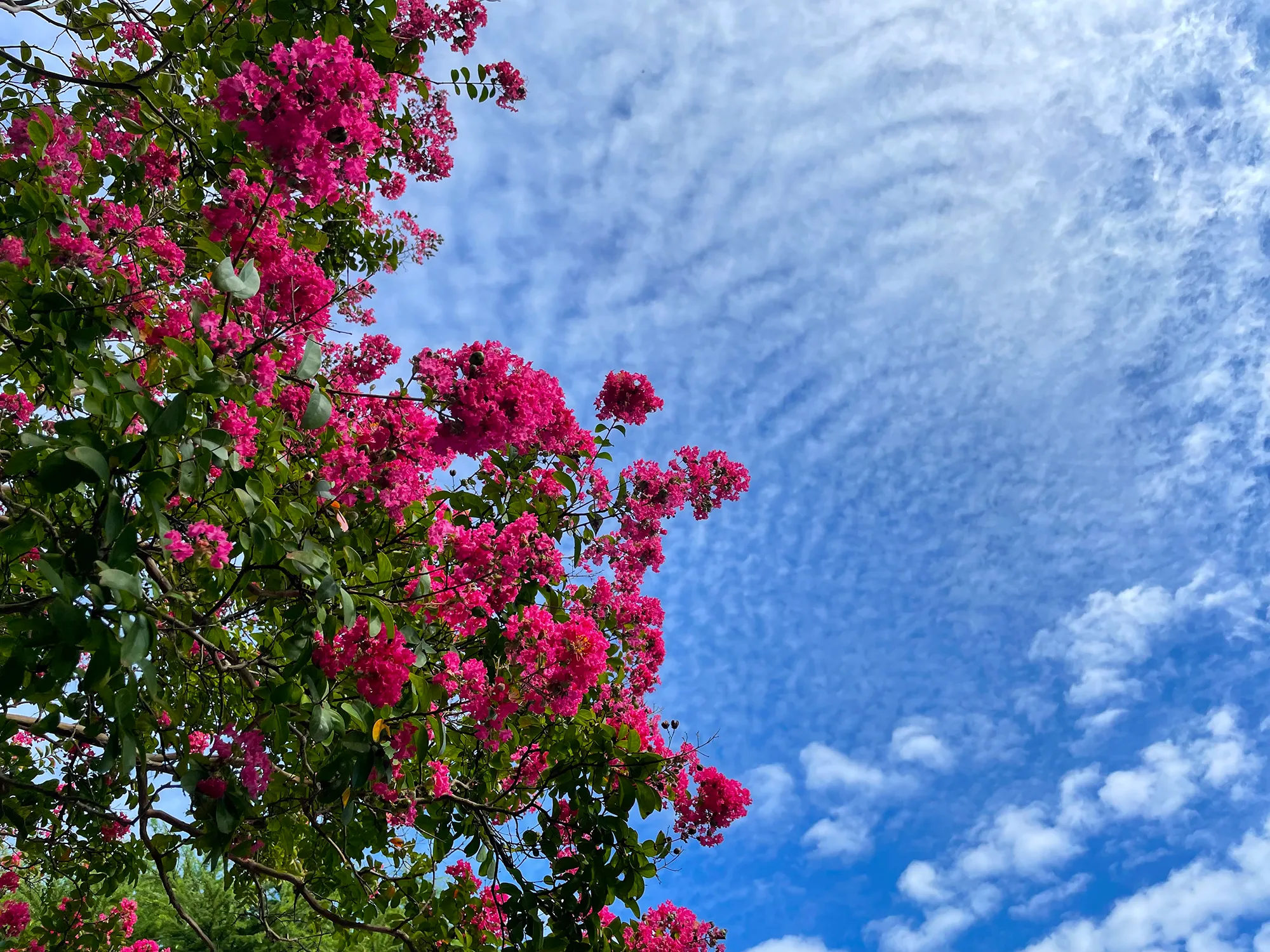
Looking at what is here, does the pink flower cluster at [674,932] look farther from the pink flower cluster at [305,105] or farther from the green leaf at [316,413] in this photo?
the pink flower cluster at [305,105]

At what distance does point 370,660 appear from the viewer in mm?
3359

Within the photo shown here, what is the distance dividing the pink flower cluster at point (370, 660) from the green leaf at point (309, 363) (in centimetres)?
100

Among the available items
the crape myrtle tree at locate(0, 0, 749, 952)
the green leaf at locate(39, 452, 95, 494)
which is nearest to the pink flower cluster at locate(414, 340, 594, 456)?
the crape myrtle tree at locate(0, 0, 749, 952)

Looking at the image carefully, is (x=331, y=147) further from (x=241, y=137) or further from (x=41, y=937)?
(x=41, y=937)

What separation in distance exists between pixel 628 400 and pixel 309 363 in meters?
3.92

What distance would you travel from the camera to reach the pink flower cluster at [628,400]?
6672 mm

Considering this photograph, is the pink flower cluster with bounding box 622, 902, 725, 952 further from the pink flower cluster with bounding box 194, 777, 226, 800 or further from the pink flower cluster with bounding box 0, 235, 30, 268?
the pink flower cluster with bounding box 0, 235, 30, 268

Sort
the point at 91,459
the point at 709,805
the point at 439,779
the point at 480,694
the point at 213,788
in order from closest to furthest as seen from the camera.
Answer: the point at 91,459, the point at 213,788, the point at 480,694, the point at 439,779, the point at 709,805

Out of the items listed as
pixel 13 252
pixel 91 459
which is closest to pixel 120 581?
pixel 91 459

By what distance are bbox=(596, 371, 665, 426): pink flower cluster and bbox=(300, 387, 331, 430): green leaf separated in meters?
3.91

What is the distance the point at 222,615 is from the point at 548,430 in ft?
6.39

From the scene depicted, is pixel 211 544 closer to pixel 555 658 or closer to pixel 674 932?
pixel 555 658

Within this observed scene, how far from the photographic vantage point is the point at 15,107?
436cm

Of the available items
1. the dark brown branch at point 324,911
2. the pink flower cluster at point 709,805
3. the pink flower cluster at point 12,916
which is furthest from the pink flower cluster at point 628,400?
the pink flower cluster at point 12,916
